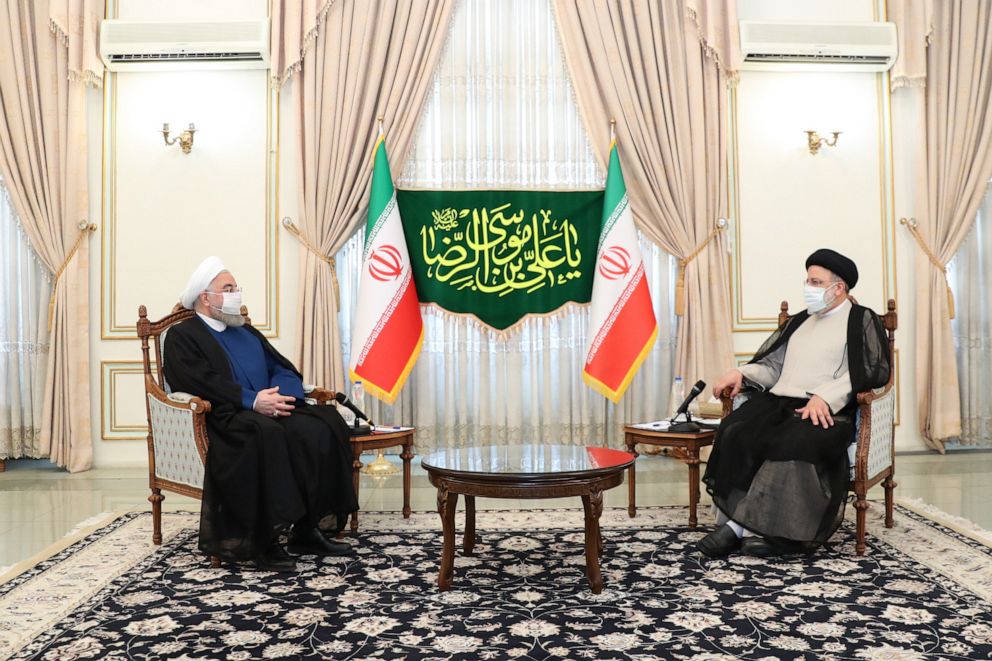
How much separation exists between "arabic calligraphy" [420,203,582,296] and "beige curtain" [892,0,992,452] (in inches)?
90.9

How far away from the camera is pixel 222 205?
5.63 metres

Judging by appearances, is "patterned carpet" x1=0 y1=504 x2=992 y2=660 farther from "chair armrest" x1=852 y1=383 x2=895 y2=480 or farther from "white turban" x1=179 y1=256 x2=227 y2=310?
"white turban" x1=179 y1=256 x2=227 y2=310

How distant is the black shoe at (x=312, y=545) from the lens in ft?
11.3

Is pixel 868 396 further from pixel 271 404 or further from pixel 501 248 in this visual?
pixel 501 248

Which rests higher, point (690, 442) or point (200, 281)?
point (200, 281)

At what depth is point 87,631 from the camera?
2.54m

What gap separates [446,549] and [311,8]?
154 inches

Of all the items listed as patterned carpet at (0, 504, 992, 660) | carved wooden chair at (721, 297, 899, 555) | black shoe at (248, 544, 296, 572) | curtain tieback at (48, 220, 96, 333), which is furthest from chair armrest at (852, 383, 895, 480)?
curtain tieback at (48, 220, 96, 333)

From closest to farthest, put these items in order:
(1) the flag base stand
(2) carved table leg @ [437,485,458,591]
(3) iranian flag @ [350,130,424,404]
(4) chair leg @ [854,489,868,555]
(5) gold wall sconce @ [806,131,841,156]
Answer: (2) carved table leg @ [437,485,458,591] → (4) chair leg @ [854,489,868,555] → (1) the flag base stand → (3) iranian flag @ [350,130,424,404] → (5) gold wall sconce @ [806,131,841,156]

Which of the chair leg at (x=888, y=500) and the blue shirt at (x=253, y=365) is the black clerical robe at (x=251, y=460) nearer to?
the blue shirt at (x=253, y=365)

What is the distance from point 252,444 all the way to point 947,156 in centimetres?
488

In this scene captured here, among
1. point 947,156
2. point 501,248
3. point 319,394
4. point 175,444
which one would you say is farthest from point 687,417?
point 947,156

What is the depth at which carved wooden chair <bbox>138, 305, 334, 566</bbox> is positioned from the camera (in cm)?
343

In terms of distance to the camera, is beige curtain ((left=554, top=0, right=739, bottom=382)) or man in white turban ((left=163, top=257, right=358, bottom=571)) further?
beige curtain ((left=554, top=0, right=739, bottom=382))
